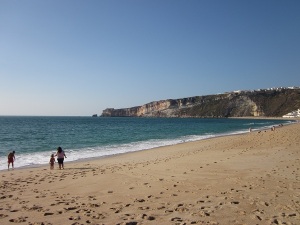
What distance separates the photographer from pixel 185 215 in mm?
6398

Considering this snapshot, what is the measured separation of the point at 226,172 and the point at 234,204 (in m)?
4.48

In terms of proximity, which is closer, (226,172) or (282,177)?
(282,177)

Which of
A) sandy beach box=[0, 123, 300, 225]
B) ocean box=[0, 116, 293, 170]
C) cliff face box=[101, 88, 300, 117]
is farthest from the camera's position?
cliff face box=[101, 88, 300, 117]

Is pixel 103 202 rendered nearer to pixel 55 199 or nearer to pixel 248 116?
pixel 55 199

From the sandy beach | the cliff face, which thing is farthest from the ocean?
the cliff face

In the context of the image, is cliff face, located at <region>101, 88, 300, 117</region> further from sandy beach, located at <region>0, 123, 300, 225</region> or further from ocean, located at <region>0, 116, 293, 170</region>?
sandy beach, located at <region>0, 123, 300, 225</region>

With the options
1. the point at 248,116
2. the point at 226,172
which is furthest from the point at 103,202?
the point at 248,116

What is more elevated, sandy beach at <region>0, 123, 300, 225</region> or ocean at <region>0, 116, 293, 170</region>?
sandy beach at <region>0, 123, 300, 225</region>

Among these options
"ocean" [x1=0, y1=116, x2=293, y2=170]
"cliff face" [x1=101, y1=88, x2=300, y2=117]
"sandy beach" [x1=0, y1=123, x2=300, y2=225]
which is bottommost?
"ocean" [x1=0, y1=116, x2=293, y2=170]

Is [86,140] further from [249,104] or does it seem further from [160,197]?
[249,104]

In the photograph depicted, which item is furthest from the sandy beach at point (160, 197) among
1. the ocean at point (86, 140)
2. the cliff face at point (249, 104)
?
the cliff face at point (249, 104)

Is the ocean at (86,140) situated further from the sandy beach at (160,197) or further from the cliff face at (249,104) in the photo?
the cliff face at (249,104)

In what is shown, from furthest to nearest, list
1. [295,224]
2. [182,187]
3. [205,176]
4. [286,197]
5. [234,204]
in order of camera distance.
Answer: [205,176] → [182,187] → [286,197] → [234,204] → [295,224]

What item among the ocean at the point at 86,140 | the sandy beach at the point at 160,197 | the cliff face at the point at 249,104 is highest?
the cliff face at the point at 249,104
